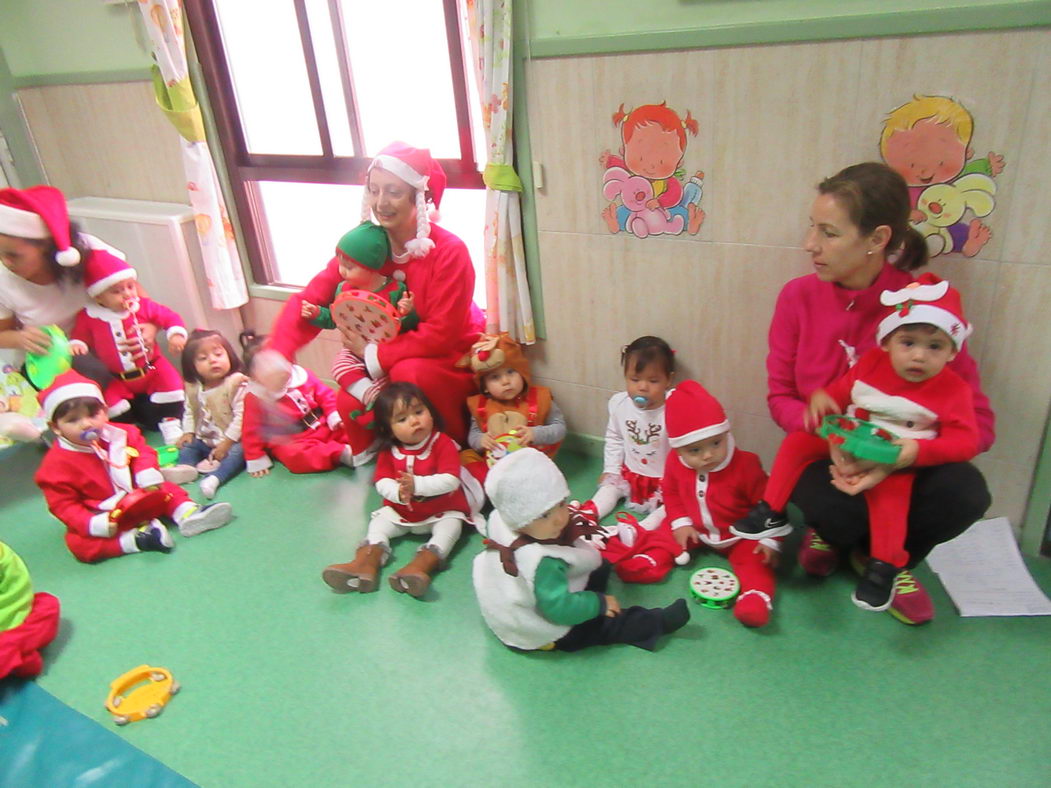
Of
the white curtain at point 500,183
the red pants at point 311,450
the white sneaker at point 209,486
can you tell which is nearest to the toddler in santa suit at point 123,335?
the white sneaker at point 209,486

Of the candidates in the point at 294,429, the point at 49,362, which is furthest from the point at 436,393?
the point at 49,362

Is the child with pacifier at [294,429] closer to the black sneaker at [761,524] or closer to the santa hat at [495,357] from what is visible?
the santa hat at [495,357]

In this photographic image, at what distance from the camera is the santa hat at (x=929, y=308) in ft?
5.21

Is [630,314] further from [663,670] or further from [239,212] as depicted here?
[239,212]

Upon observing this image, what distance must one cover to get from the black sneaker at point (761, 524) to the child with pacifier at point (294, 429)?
1471 mm

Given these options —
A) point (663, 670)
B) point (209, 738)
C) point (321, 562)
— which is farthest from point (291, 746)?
point (663, 670)

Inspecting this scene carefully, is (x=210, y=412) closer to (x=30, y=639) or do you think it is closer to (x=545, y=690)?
(x=30, y=639)

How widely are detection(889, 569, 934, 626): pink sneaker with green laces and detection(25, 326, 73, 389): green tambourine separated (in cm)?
286

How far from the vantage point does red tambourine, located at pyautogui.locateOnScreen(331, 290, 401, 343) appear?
8.13 feet

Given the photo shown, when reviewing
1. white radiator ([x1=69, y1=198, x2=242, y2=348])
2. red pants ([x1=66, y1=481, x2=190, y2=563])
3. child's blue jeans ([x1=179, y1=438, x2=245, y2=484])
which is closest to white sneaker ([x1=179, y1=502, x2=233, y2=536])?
red pants ([x1=66, y1=481, x2=190, y2=563])

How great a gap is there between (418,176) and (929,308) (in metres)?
1.54

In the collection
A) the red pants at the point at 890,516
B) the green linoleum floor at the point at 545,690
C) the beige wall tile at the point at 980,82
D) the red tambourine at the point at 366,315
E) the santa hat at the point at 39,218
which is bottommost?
the green linoleum floor at the point at 545,690

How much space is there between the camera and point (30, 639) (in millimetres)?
1929

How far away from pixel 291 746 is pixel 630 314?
62.1 inches
